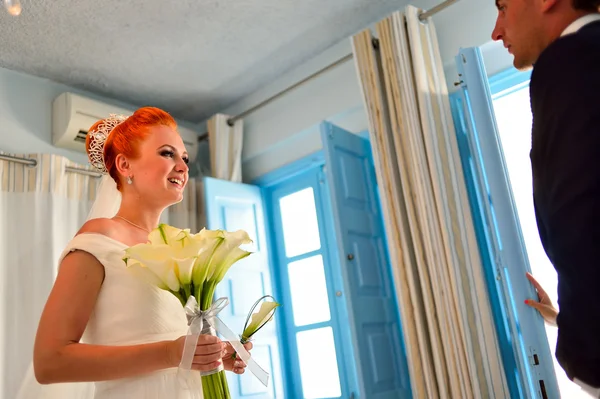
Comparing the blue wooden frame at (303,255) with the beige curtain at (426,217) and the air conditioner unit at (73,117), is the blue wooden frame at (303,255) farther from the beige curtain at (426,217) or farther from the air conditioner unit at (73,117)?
the air conditioner unit at (73,117)

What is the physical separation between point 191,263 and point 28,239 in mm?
2505

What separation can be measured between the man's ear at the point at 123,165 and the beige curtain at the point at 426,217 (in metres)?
1.66

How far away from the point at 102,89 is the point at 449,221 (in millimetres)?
2590

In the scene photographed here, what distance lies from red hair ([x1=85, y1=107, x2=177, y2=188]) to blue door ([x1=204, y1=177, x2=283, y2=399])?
6.69 feet

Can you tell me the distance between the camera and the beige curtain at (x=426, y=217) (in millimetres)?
2744

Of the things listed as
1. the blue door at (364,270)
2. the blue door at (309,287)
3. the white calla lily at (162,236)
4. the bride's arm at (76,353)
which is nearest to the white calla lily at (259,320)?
the bride's arm at (76,353)

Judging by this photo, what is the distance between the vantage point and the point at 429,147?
2990 millimetres

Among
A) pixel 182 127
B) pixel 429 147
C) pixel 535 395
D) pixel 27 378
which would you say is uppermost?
pixel 182 127

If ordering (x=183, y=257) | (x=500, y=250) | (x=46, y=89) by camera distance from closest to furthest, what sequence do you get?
(x=183, y=257)
(x=500, y=250)
(x=46, y=89)

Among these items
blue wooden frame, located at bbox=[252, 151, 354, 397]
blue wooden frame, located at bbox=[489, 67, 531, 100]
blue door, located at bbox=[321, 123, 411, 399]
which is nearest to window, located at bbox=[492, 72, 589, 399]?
blue wooden frame, located at bbox=[489, 67, 531, 100]

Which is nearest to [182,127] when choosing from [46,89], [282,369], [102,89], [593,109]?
[102,89]

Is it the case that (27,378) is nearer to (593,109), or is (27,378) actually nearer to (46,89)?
(46,89)

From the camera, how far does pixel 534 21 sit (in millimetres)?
1060

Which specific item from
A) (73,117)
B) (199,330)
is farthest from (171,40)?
(199,330)
